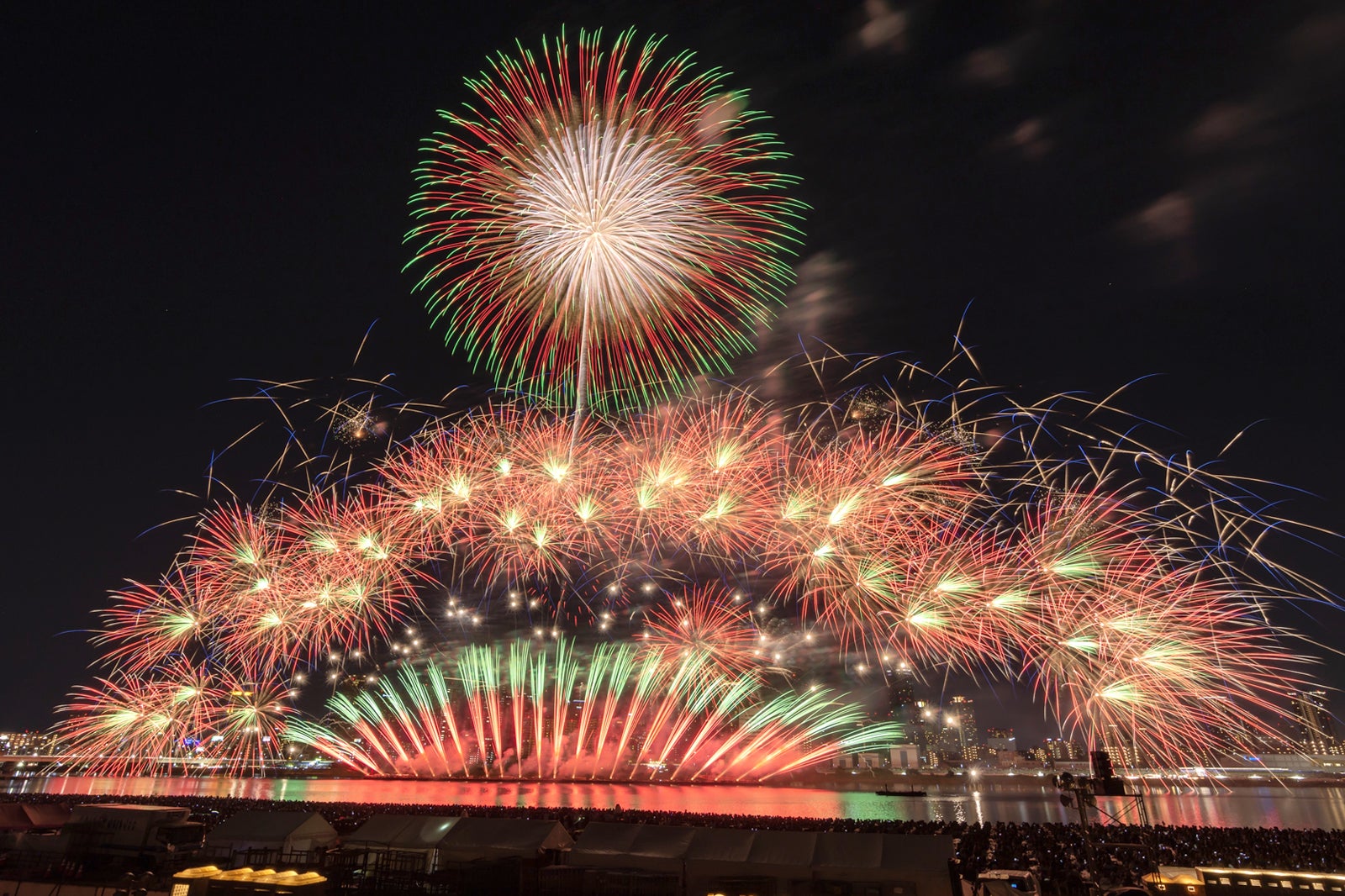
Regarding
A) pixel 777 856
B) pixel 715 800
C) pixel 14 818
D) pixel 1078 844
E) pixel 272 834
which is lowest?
pixel 1078 844

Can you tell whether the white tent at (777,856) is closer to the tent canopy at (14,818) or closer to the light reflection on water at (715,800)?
the tent canopy at (14,818)

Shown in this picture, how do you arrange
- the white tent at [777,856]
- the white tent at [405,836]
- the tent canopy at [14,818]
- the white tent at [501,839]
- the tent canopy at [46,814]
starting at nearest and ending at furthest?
1. the white tent at [777,856]
2. the white tent at [501,839]
3. the white tent at [405,836]
4. the tent canopy at [14,818]
5. the tent canopy at [46,814]

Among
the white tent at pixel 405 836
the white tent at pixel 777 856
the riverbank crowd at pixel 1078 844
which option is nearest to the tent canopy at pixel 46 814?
the riverbank crowd at pixel 1078 844

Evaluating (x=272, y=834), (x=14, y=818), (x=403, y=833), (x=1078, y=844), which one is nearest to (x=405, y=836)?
(x=403, y=833)

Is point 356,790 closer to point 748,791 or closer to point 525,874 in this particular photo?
point 748,791

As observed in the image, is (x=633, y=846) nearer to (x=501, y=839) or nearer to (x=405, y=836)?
(x=501, y=839)

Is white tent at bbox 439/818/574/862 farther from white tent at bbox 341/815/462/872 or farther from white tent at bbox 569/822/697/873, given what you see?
white tent at bbox 569/822/697/873

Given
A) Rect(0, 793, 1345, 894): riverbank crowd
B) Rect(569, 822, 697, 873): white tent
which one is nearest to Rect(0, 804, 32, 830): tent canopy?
Rect(0, 793, 1345, 894): riverbank crowd
